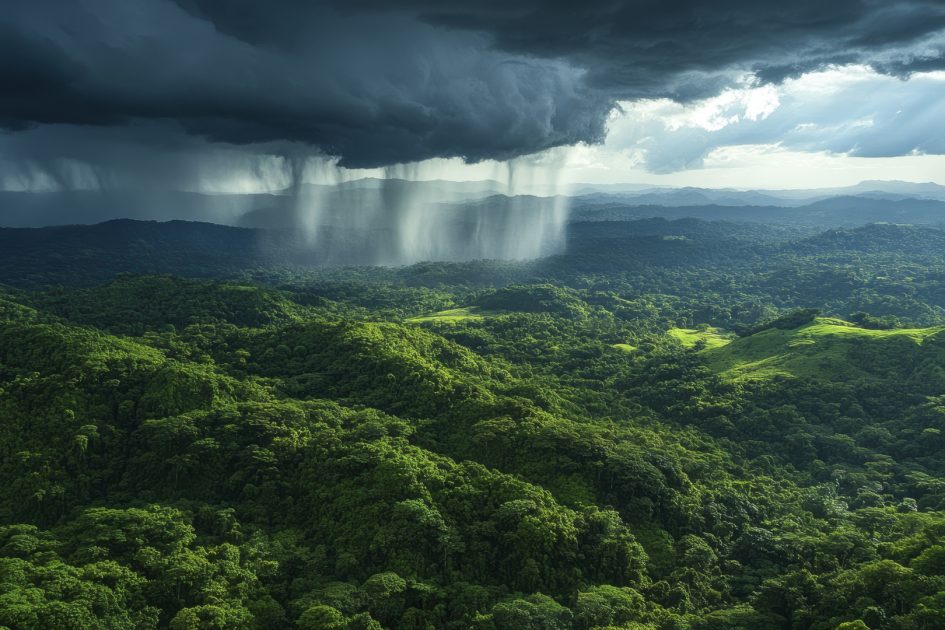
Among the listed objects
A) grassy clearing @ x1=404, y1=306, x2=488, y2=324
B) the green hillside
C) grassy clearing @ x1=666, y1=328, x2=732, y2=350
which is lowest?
grassy clearing @ x1=666, y1=328, x2=732, y2=350

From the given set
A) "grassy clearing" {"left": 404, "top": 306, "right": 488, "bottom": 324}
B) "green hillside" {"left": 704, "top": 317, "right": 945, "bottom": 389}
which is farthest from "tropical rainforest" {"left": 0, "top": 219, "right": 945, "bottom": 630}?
"grassy clearing" {"left": 404, "top": 306, "right": 488, "bottom": 324}

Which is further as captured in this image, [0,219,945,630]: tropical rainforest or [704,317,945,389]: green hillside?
[704,317,945,389]: green hillside

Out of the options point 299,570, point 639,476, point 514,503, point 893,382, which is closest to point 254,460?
point 299,570

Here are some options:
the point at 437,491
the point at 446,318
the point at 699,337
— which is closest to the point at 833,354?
the point at 699,337

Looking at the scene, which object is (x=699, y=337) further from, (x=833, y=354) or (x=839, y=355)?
(x=839, y=355)

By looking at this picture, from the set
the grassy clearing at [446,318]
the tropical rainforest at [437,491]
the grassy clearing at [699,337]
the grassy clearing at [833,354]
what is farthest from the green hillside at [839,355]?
the grassy clearing at [446,318]

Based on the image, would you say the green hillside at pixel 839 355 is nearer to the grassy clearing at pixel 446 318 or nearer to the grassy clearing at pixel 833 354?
the grassy clearing at pixel 833 354

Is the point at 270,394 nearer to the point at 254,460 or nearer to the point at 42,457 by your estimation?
the point at 254,460

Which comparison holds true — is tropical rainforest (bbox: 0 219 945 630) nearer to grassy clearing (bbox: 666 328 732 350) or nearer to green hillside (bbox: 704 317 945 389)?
green hillside (bbox: 704 317 945 389)
